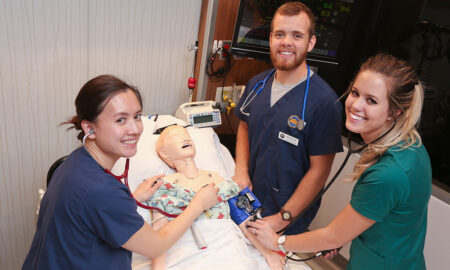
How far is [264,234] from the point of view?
1476 millimetres

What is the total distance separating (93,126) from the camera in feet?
3.49

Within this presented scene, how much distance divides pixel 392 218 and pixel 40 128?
69.8 inches

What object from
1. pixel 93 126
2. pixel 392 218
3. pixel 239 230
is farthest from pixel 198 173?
pixel 392 218

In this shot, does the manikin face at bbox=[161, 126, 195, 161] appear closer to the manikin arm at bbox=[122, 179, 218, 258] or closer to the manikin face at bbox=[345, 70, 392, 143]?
the manikin arm at bbox=[122, 179, 218, 258]

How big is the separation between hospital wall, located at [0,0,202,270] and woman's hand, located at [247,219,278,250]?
1168mm

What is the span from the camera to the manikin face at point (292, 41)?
5.20 ft

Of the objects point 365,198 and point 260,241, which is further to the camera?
point 260,241

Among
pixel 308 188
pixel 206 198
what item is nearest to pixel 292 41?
pixel 308 188

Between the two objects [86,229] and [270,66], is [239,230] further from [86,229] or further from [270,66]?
[270,66]

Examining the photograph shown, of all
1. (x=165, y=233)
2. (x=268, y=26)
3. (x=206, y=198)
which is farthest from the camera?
(x=268, y=26)

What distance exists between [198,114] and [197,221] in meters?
0.87

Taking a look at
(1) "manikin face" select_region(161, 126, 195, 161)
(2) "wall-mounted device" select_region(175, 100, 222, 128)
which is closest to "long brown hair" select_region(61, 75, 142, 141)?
(1) "manikin face" select_region(161, 126, 195, 161)

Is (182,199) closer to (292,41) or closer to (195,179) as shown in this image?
(195,179)

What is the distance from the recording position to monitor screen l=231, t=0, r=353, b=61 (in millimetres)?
2121
